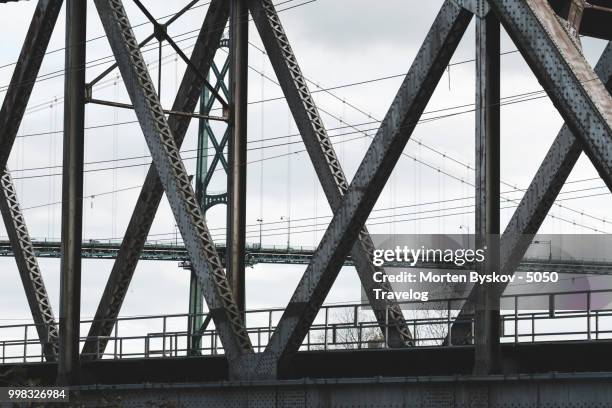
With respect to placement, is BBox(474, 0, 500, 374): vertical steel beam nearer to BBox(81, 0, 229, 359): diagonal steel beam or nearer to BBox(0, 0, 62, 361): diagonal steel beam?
BBox(81, 0, 229, 359): diagonal steel beam

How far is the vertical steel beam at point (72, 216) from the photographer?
2788 centimetres

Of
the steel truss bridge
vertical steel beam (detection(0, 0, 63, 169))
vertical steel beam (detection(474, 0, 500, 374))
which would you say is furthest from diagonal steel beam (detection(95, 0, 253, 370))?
vertical steel beam (detection(0, 0, 63, 169))

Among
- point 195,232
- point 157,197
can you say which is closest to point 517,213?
point 195,232

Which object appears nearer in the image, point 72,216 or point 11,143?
point 72,216

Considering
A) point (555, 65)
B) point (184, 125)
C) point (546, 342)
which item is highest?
point (184, 125)

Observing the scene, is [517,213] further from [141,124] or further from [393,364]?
[141,124]

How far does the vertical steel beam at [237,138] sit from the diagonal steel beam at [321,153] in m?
0.96

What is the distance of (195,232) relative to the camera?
24312mm

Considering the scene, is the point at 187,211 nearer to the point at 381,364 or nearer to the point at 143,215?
the point at 381,364

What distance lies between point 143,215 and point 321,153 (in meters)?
5.68

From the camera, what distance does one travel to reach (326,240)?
849 inches

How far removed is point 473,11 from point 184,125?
35.9 ft

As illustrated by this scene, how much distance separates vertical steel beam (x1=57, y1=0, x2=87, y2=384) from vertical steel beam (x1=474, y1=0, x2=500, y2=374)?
10823mm

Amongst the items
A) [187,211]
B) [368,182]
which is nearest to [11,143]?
[187,211]
